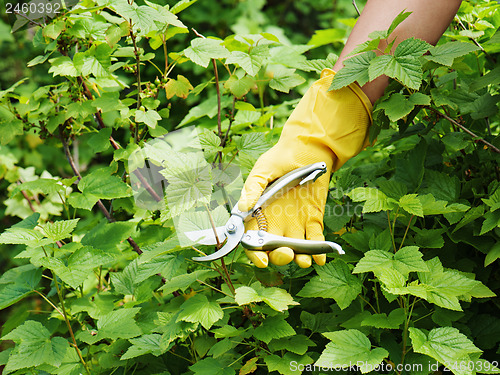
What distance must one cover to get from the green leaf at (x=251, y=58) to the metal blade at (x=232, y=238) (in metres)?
0.54

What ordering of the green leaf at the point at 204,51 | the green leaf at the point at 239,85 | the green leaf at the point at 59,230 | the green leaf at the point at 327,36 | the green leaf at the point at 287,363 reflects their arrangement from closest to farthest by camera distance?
the green leaf at the point at 287,363
the green leaf at the point at 59,230
the green leaf at the point at 204,51
the green leaf at the point at 239,85
the green leaf at the point at 327,36

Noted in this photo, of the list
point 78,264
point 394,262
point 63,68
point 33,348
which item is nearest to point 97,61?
point 63,68

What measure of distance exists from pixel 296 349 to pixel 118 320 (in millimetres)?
551

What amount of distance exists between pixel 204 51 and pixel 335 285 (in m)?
0.90

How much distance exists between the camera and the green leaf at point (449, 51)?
1.27 metres

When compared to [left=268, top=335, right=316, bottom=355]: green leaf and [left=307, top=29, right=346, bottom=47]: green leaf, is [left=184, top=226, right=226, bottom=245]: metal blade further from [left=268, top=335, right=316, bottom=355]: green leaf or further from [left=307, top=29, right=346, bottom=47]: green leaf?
[left=307, top=29, right=346, bottom=47]: green leaf

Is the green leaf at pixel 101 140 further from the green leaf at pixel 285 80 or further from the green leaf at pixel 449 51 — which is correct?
the green leaf at pixel 449 51

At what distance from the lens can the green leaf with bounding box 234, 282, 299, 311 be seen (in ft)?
3.70

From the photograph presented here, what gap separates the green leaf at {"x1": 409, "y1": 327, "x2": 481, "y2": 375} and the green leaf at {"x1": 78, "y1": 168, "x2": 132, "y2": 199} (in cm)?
105

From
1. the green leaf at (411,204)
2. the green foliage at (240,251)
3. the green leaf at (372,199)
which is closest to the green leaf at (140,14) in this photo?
the green foliage at (240,251)

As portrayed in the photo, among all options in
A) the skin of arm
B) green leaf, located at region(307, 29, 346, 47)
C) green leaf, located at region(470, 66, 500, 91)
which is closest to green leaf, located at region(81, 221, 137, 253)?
the skin of arm

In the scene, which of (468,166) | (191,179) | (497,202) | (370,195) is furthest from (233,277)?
(468,166)

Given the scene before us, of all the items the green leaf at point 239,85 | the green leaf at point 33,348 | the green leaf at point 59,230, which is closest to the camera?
the green leaf at point 33,348

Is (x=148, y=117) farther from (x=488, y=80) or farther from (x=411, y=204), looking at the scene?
(x=488, y=80)
